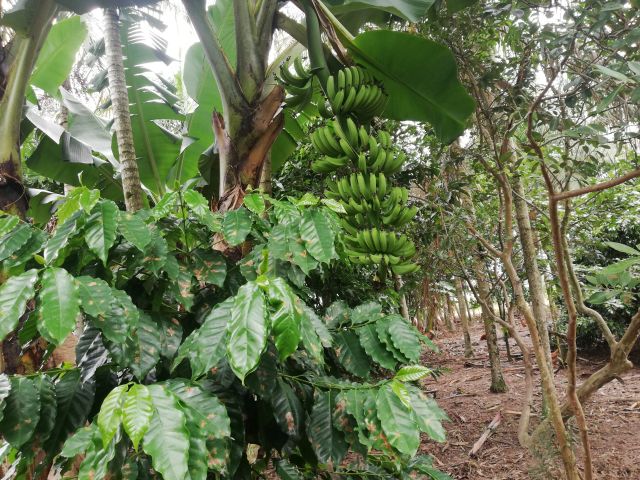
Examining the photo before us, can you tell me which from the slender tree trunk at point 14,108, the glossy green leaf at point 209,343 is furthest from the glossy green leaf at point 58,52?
the glossy green leaf at point 209,343

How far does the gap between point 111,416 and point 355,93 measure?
1.45 m

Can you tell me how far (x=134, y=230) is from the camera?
38.5 inches

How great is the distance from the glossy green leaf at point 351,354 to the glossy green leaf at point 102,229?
2.11ft

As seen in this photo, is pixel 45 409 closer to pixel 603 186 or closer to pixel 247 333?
pixel 247 333

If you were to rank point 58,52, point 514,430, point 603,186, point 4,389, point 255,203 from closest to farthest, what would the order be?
point 4,389 → point 255,203 → point 603,186 → point 58,52 → point 514,430

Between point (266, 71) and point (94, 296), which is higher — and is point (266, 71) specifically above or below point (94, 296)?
above

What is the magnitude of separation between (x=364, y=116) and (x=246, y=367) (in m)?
1.39

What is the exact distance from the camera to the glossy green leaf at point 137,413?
0.66m

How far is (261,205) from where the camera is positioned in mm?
1107

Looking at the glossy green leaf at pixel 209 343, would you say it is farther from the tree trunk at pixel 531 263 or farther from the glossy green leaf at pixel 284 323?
the tree trunk at pixel 531 263

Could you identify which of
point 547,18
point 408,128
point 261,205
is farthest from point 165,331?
point 408,128

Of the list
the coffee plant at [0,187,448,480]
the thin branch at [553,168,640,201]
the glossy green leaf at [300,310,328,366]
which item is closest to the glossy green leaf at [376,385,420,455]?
the coffee plant at [0,187,448,480]

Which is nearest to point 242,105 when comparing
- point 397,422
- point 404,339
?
point 404,339

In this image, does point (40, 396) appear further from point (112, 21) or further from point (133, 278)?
point (112, 21)
